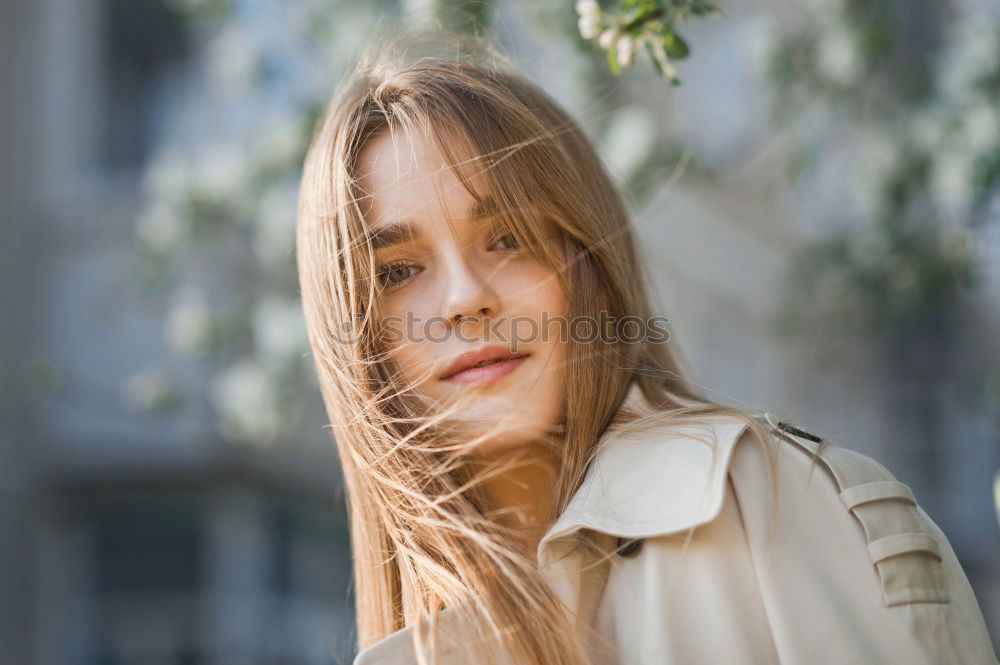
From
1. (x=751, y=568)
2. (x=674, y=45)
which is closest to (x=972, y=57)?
(x=674, y=45)

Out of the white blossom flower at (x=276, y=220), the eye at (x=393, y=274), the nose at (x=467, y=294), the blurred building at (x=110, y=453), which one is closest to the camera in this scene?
the nose at (x=467, y=294)

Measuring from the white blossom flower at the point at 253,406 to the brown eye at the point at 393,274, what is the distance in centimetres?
160

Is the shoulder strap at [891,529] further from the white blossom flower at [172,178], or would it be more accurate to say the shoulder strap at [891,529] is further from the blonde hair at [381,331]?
the white blossom flower at [172,178]

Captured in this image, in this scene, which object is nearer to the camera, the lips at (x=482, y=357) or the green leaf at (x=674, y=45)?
the lips at (x=482, y=357)

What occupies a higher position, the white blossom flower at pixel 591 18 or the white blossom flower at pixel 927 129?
the white blossom flower at pixel 927 129

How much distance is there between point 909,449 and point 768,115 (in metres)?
2.10

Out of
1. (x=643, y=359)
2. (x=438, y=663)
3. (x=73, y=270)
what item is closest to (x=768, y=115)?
(x=643, y=359)

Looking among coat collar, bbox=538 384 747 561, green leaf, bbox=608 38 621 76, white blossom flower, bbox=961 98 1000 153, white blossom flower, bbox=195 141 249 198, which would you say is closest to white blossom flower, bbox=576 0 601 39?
green leaf, bbox=608 38 621 76

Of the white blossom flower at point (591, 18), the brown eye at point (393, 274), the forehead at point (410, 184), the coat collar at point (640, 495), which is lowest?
the coat collar at point (640, 495)

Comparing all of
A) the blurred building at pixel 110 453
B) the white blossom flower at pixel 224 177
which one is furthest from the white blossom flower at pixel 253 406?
the blurred building at pixel 110 453

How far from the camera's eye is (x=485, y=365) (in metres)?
1.27

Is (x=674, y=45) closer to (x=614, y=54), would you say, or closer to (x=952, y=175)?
(x=614, y=54)

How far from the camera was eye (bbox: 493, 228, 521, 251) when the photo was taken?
4.27 ft

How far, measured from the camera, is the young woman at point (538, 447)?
1025 millimetres
